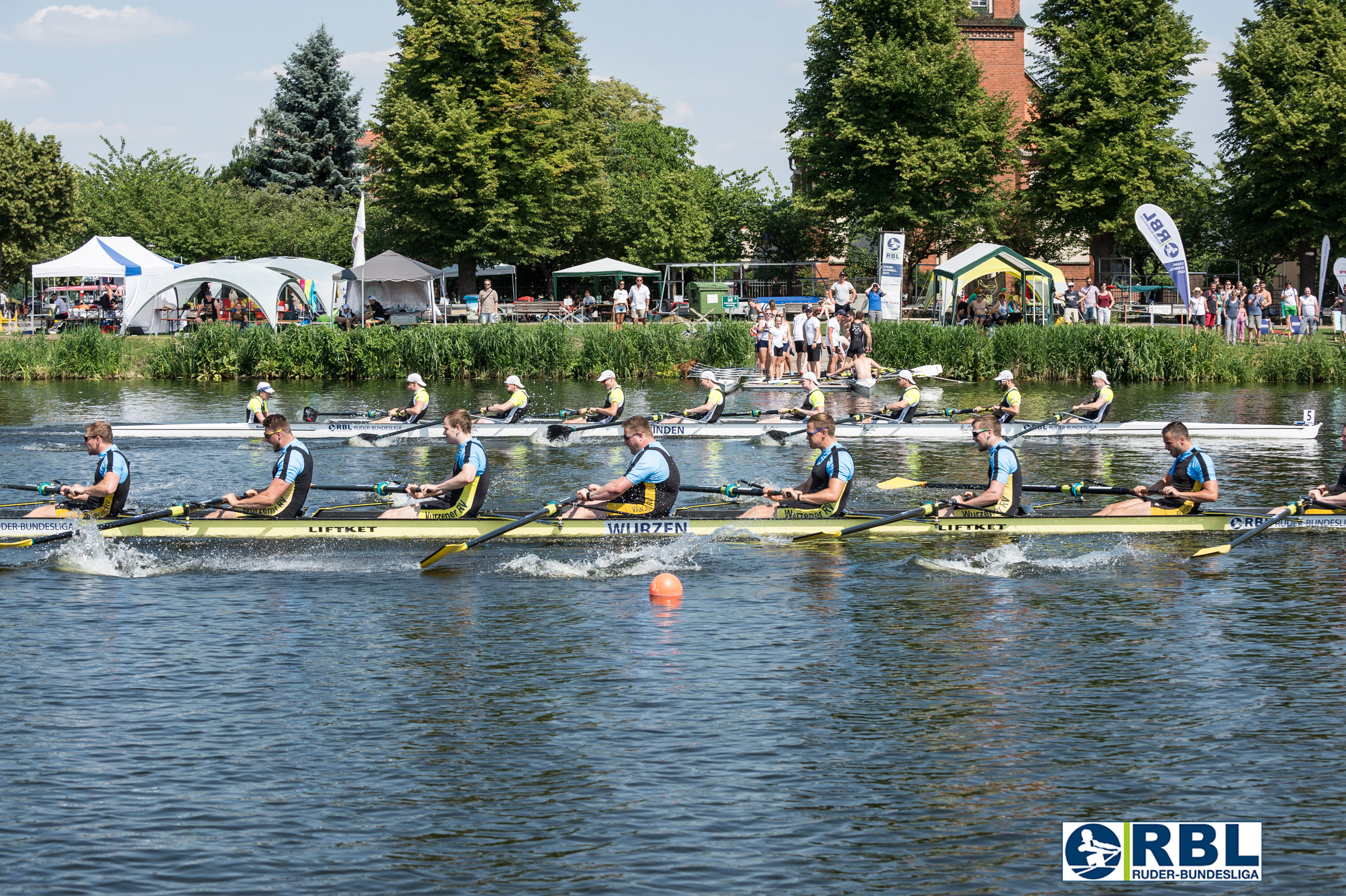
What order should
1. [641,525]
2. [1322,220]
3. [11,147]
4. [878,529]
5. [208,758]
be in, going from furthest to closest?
[11,147] < [1322,220] < [878,529] < [641,525] < [208,758]

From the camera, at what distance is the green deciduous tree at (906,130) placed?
51.9 m

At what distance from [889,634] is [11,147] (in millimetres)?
53610

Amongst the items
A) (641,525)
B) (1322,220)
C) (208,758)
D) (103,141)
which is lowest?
(208,758)

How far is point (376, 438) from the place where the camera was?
87.7ft

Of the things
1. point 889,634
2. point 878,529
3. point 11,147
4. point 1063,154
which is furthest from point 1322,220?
point 11,147

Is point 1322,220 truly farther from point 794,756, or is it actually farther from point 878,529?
point 794,756

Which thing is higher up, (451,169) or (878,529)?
(451,169)

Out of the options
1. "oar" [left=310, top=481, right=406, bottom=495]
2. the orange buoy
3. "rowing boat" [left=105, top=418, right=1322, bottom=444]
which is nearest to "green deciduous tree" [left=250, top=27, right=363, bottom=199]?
"rowing boat" [left=105, top=418, right=1322, bottom=444]

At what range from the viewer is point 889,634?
13266 mm

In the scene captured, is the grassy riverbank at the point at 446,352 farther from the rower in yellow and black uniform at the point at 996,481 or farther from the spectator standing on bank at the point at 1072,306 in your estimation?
the rower in yellow and black uniform at the point at 996,481

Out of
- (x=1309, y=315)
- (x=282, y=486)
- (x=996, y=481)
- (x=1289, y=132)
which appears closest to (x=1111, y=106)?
(x=1289, y=132)

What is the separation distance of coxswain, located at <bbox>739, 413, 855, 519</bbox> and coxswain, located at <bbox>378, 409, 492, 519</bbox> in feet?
10.8

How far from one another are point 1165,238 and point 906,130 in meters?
17.7

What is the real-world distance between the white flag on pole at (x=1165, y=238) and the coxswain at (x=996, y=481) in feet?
74.8
